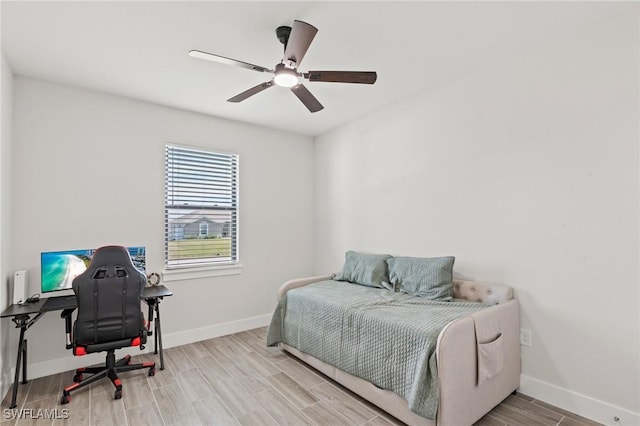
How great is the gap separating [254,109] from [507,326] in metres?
3.27

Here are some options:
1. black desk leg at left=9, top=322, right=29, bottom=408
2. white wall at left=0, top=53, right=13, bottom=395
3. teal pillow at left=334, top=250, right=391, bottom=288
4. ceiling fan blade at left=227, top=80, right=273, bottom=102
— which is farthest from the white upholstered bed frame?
white wall at left=0, top=53, right=13, bottom=395

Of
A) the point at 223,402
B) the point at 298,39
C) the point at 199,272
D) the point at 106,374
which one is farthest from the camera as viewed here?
the point at 199,272

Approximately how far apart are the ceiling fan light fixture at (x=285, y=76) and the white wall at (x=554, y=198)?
5.36ft

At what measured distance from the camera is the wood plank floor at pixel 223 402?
2229 millimetres

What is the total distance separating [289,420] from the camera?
2236 mm

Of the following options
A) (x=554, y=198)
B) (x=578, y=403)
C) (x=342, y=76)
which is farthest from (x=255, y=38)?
(x=578, y=403)

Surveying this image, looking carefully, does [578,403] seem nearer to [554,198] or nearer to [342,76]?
[554,198]

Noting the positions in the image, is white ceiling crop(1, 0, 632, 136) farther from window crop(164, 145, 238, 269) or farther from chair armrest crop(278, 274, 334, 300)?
chair armrest crop(278, 274, 334, 300)

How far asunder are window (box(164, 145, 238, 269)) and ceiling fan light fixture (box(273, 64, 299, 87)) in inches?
76.9

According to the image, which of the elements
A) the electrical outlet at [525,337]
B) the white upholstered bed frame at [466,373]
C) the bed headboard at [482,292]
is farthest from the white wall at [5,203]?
the electrical outlet at [525,337]

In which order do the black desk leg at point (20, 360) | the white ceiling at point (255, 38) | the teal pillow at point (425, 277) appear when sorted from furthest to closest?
the teal pillow at point (425, 277)
the black desk leg at point (20, 360)
the white ceiling at point (255, 38)

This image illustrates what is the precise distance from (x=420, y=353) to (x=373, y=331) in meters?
0.44

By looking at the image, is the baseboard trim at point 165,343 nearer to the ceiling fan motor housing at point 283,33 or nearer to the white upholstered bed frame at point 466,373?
the white upholstered bed frame at point 466,373

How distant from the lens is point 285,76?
228 cm
